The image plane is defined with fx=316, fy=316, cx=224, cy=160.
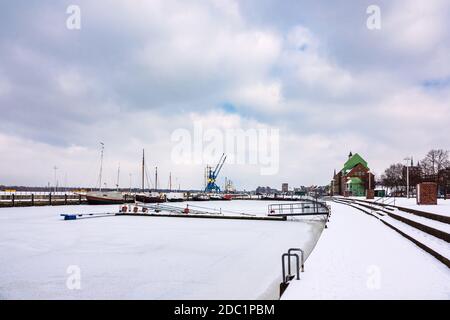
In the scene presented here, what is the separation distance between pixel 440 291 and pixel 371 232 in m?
9.97

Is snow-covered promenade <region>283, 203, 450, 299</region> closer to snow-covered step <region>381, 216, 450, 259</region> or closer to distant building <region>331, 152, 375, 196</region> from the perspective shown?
snow-covered step <region>381, 216, 450, 259</region>

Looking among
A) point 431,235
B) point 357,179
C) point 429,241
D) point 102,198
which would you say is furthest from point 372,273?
point 357,179

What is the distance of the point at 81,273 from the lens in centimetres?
1227

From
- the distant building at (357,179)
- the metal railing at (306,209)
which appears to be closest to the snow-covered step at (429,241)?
the metal railing at (306,209)

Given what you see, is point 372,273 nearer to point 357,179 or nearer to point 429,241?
point 429,241

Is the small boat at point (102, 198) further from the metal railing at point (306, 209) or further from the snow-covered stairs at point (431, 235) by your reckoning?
the snow-covered stairs at point (431, 235)

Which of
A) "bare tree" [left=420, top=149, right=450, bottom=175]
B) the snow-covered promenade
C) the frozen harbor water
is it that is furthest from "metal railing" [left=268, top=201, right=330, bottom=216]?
"bare tree" [left=420, top=149, right=450, bottom=175]

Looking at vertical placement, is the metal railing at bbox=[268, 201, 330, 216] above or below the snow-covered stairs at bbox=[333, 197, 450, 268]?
below

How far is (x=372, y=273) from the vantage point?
29.5ft

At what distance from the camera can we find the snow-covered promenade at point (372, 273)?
292 inches

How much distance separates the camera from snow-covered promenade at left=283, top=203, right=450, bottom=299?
7418 millimetres
